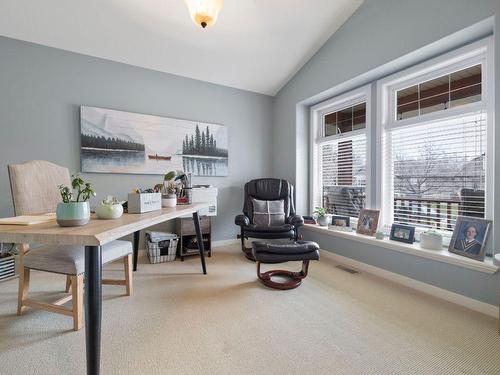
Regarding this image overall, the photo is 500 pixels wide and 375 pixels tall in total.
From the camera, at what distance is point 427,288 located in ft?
7.00

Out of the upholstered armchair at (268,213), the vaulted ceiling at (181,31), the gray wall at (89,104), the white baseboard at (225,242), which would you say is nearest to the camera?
the vaulted ceiling at (181,31)

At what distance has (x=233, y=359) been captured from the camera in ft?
4.21

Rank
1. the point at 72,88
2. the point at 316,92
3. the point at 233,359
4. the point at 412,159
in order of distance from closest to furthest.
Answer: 1. the point at 233,359
2. the point at 412,159
3. the point at 72,88
4. the point at 316,92

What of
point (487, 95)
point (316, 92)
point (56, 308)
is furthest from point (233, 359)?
point (316, 92)

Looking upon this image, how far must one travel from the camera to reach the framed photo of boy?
1876mm

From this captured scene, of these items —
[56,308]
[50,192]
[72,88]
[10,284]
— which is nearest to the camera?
[56,308]

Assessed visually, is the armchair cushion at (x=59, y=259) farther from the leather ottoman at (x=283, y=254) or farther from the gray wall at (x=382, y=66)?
the gray wall at (x=382, y=66)

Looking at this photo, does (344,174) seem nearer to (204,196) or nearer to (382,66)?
(382,66)

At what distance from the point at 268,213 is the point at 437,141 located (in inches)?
80.1

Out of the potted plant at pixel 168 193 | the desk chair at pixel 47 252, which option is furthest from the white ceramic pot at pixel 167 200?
the desk chair at pixel 47 252

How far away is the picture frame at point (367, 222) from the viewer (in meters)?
2.71

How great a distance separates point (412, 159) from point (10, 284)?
4.20 metres

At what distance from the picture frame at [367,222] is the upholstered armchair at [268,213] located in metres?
0.70

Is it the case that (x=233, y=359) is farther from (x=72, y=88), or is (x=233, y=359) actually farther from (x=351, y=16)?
(x=351, y=16)
